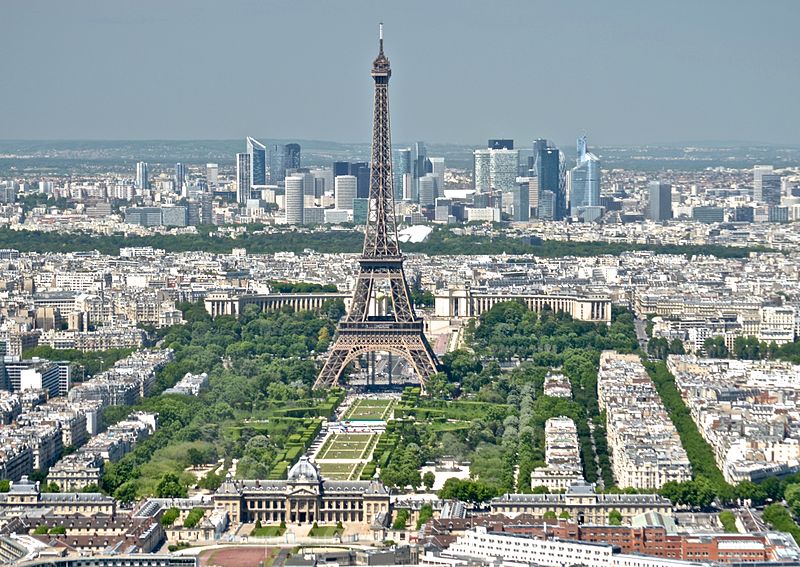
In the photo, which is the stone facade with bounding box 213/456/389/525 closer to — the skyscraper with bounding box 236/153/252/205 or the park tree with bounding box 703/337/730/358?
the park tree with bounding box 703/337/730/358

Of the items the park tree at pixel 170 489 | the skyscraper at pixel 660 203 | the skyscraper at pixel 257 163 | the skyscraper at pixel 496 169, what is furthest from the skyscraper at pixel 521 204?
the park tree at pixel 170 489

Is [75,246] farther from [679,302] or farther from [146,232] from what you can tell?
[679,302]

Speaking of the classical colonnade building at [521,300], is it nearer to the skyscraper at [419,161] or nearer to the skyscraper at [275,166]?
the skyscraper at [419,161]

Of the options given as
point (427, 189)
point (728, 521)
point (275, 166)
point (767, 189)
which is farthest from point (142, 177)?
point (728, 521)

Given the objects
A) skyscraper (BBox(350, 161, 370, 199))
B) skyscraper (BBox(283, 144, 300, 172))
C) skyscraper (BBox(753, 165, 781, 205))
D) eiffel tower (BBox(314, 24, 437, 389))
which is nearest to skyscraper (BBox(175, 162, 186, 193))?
skyscraper (BBox(283, 144, 300, 172))

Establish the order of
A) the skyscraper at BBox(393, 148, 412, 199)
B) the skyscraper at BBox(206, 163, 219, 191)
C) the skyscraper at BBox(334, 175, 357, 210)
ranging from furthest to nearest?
the skyscraper at BBox(206, 163, 219, 191)
the skyscraper at BBox(393, 148, 412, 199)
the skyscraper at BBox(334, 175, 357, 210)

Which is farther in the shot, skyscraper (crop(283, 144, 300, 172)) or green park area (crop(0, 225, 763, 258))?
skyscraper (crop(283, 144, 300, 172))
